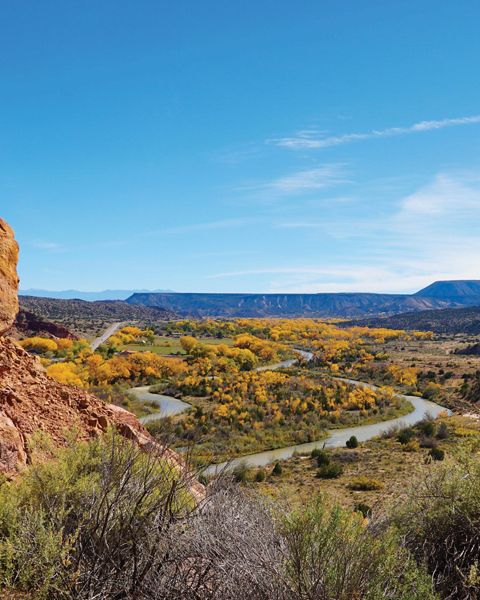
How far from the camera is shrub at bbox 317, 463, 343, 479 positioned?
2694 centimetres

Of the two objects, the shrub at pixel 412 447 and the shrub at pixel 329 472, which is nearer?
the shrub at pixel 329 472

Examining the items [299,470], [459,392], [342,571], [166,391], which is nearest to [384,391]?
[459,392]

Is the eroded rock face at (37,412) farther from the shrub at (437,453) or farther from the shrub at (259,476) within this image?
the shrub at (437,453)

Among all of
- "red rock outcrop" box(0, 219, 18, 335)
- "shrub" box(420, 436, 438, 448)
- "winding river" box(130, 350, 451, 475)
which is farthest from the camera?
"winding river" box(130, 350, 451, 475)

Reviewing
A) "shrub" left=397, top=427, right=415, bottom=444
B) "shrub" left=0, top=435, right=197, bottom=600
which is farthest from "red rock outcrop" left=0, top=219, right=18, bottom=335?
"shrub" left=397, top=427, right=415, bottom=444

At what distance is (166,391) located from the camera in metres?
55.9

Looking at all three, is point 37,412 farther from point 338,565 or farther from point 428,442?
point 428,442

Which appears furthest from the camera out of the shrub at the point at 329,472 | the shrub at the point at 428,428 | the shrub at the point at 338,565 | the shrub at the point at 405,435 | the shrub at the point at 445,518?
the shrub at the point at 428,428

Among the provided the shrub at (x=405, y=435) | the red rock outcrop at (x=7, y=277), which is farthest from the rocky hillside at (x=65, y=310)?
the red rock outcrop at (x=7, y=277)

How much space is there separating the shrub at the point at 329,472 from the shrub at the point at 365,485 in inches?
79.0

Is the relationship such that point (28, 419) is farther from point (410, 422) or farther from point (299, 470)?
point (410, 422)

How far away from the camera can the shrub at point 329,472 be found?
26.9 meters

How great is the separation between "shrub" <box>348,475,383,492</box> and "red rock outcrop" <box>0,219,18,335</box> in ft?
65.3

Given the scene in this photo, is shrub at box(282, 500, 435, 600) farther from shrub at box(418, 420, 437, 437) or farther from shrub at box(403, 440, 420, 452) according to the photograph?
shrub at box(418, 420, 437, 437)
